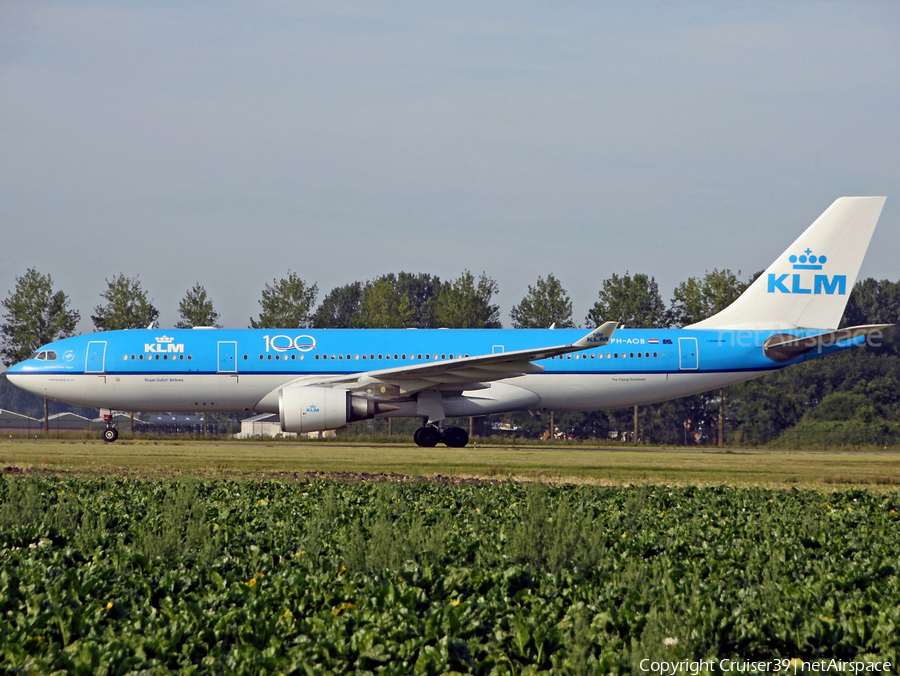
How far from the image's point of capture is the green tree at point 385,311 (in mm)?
56375

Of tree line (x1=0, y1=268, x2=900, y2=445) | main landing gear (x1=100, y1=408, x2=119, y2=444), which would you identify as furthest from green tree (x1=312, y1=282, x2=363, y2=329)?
main landing gear (x1=100, y1=408, x2=119, y2=444)

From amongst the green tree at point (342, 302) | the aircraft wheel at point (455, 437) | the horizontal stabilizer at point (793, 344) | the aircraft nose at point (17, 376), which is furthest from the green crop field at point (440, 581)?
the green tree at point (342, 302)

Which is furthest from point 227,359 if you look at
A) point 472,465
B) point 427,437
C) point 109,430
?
point 472,465

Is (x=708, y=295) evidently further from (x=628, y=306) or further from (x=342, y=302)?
(x=342, y=302)

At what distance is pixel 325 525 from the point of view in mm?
9469

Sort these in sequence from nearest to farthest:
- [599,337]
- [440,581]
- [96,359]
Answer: [440,581]
[599,337]
[96,359]

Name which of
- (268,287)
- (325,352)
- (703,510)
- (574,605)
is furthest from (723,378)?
(268,287)

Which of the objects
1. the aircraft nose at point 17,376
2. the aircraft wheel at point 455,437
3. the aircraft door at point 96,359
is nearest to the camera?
the aircraft door at point 96,359

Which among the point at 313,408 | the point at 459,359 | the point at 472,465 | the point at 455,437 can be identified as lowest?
the point at 472,465

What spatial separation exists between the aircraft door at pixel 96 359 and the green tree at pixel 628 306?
1478 inches

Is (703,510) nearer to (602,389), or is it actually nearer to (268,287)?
(602,389)

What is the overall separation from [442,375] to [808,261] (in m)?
12.9

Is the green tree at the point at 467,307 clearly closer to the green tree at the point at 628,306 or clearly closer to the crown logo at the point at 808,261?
the green tree at the point at 628,306

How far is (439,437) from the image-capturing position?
95.2ft
